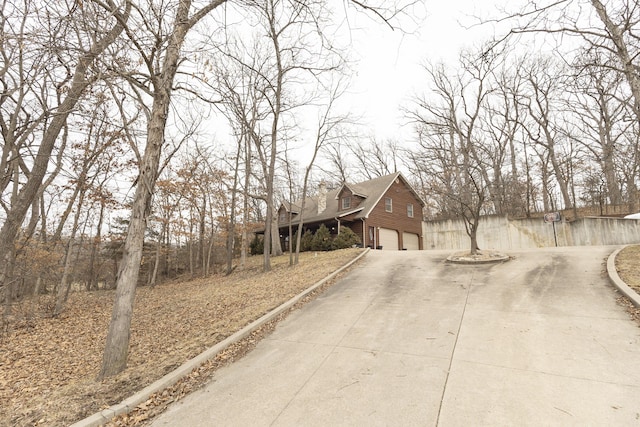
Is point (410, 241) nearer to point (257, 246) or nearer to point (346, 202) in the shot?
point (346, 202)

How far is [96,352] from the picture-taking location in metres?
6.16

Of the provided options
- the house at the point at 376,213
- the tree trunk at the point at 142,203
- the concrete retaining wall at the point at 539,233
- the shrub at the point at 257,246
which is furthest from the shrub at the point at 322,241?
the tree trunk at the point at 142,203

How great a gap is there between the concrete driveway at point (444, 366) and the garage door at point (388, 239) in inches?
611

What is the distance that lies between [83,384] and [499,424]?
5.17m

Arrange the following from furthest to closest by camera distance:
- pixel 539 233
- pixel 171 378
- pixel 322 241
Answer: pixel 322 241 → pixel 539 233 → pixel 171 378

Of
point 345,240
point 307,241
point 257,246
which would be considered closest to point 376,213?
point 345,240

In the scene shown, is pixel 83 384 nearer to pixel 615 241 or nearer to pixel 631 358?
pixel 631 358

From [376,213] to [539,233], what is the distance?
1010 cm

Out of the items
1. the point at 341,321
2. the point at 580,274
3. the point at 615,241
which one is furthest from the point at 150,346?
the point at 615,241

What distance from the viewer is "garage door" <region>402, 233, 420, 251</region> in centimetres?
2478

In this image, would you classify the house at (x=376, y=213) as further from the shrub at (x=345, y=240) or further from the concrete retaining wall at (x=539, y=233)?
the concrete retaining wall at (x=539, y=233)

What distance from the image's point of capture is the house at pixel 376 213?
22188 millimetres

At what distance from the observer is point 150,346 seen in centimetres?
596

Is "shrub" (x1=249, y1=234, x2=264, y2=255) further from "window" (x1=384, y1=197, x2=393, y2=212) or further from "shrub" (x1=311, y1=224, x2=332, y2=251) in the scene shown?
"window" (x1=384, y1=197, x2=393, y2=212)
